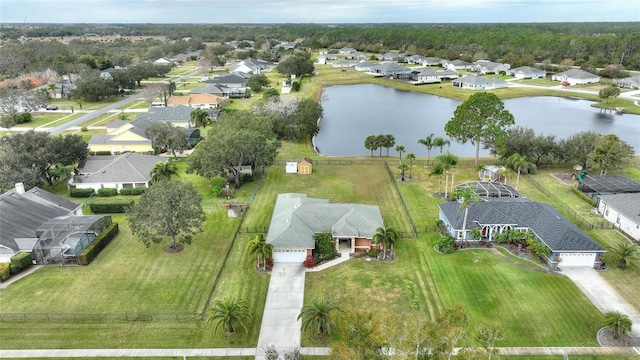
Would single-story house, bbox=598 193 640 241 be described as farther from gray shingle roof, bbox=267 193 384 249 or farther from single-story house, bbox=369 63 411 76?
single-story house, bbox=369 63 411 76

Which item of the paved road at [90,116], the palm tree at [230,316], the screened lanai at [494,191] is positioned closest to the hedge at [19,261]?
the palm tree at [230,316]

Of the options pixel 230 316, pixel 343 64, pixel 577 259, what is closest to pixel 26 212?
pixel 230 316

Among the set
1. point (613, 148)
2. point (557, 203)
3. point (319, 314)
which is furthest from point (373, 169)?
point (319, 314)

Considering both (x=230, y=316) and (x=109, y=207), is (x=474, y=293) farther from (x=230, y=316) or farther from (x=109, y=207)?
(x=109, y=207)

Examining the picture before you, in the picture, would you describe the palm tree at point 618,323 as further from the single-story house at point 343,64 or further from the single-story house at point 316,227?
the single-story house at point 343,64

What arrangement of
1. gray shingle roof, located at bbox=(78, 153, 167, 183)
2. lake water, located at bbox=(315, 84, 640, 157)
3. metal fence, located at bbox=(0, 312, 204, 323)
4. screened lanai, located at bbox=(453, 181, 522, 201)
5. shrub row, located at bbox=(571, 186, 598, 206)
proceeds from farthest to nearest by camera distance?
lake water, located at bbox=(315, 84, 640, 157), gray shingle roof, located at bbox=(78, 153, 167, 183), shrub row, located at bbox=(571, 186, 598, 206), screened lanai, located at bbox=(453, 181, 522, 201), metal fence, located at bbox=(0, 312, 204, 323)

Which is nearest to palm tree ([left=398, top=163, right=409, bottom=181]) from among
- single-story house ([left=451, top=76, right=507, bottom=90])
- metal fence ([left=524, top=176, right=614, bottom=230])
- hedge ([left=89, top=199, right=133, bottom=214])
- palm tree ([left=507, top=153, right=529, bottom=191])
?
palm tree ([left=507, top=153, right=529, bottom=191])
